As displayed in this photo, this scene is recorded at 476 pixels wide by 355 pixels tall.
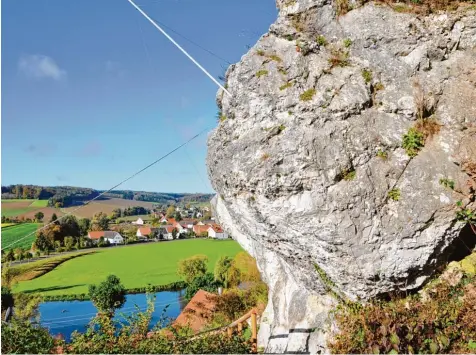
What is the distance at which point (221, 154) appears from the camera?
21.8ft

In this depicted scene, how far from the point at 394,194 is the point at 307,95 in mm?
1985

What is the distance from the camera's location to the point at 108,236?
3536 inches

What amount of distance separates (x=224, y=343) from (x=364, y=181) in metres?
3.06

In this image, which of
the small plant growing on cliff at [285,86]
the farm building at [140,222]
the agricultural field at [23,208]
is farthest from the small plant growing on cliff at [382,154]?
the farm building at [140,222]

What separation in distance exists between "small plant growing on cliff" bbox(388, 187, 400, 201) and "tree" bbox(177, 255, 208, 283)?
55.6m

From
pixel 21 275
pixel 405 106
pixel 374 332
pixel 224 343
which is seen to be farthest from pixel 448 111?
pixel 21 275

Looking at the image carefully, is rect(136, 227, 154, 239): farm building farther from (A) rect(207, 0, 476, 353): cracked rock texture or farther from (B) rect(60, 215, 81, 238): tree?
(A) rect(207, 0, 476, 353): cracked rock texture

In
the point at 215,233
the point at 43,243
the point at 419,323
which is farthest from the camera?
the point at 215,233

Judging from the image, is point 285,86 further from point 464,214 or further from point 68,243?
point 68,243

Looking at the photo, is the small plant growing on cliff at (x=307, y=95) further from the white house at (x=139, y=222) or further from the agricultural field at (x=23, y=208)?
the white house at (x=139, y=222)

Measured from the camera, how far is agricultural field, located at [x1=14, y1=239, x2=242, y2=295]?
2522 inches

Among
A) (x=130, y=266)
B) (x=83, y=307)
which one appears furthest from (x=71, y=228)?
(x=83, y=307)

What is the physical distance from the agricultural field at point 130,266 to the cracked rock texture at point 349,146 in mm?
54863

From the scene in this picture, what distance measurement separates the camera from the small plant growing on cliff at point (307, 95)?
624 centimetres
